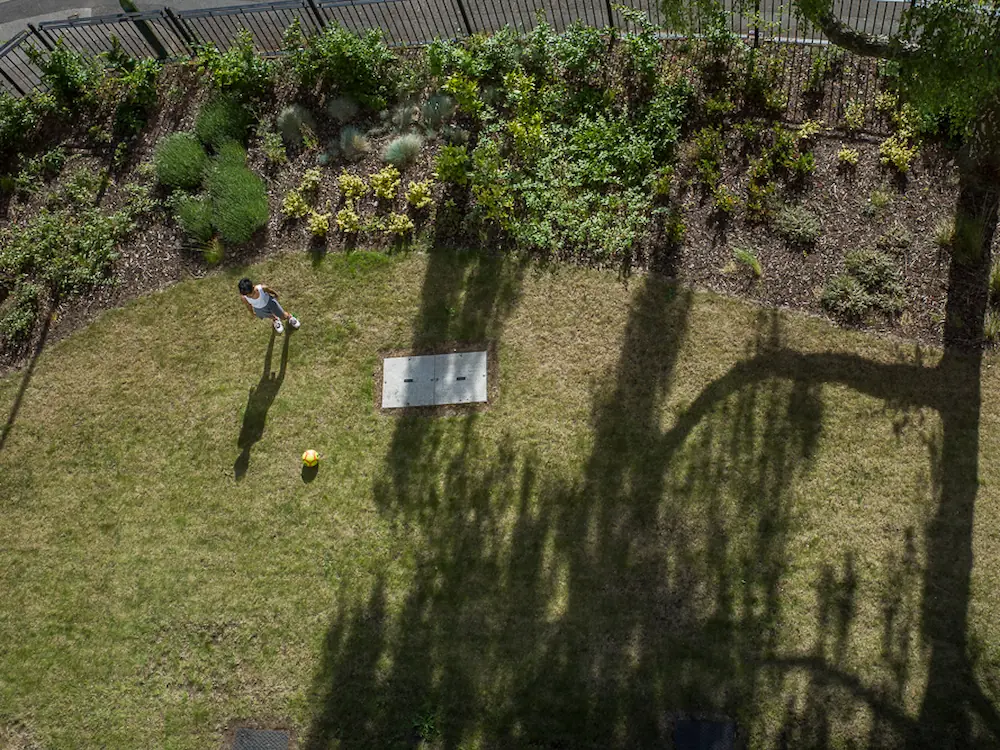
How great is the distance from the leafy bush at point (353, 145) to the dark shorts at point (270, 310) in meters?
2.88

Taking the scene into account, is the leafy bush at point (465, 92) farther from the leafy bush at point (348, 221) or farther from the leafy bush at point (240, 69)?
the leafy bush at point (240, 69)

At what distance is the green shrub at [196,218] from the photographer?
10.4 metres

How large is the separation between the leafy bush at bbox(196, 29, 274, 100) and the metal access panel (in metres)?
5.31

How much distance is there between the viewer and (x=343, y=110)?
11227 mm

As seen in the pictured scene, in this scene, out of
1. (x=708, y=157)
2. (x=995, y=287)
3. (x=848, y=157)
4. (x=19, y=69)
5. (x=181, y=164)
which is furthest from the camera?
(x=19, y=69)

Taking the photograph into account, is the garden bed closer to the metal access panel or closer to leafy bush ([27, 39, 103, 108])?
leafy bush ([27, 39, 103, 108])

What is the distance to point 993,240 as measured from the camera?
930 centimetres

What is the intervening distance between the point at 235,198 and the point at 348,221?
5.72 feet

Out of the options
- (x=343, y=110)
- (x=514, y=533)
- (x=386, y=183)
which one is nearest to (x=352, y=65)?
(x=343, y=110)

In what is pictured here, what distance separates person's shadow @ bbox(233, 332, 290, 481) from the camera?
924 cm

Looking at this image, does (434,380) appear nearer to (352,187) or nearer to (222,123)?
(352,187)

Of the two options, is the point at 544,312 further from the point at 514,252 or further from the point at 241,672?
the point at 241,672

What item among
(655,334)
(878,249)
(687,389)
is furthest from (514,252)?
(878,249)

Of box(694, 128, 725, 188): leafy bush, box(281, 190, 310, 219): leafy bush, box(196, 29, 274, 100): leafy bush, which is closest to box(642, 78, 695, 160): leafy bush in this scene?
box(694, 128, 725, 188): leafy bush
